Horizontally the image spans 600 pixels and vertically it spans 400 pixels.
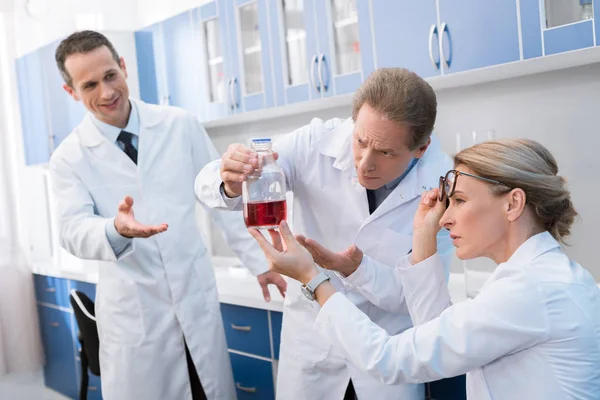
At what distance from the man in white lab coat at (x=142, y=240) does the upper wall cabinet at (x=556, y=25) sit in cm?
109

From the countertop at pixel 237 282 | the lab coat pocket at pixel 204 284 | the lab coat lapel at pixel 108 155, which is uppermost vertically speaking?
the lab coat lapel at pixel 108 155

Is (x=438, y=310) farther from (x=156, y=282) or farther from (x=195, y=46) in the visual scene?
(x=195, y=46)

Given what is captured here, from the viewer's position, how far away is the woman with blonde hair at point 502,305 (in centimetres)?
122

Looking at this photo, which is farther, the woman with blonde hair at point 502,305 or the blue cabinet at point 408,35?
the blue cabinet at point 408,35

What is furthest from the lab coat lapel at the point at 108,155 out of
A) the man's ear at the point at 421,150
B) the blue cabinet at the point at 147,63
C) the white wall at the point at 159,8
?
the white wall at the point at 159,8

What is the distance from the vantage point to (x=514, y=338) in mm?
1218

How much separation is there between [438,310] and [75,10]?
3658 millimetres

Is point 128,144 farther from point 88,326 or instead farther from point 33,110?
point 33,110

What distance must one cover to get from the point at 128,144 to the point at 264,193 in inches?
38.2

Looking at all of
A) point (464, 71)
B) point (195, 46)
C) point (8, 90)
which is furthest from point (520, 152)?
point (8, 90)

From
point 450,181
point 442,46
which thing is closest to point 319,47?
point 442,46

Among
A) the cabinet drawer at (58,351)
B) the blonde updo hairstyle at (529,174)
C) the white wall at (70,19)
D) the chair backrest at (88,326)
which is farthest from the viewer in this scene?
the white wall at (70,19)

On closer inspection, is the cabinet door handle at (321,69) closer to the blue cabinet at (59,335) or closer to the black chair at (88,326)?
the black chair at (88,326)

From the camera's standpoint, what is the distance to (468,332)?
1.24 meters
